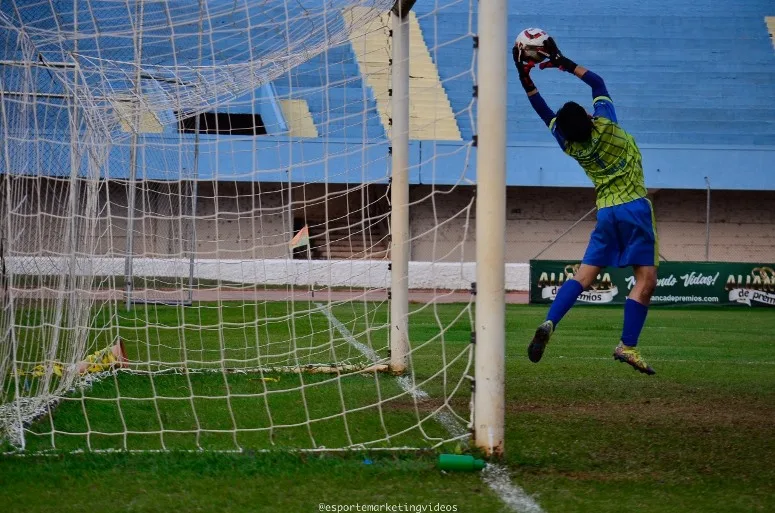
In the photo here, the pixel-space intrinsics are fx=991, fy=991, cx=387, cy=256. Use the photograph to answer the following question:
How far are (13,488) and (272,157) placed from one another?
1885 cm

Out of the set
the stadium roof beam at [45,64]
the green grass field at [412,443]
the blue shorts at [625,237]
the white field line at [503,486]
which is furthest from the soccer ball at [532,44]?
the stadium roof beam at [45,64]

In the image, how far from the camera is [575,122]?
5734 mm

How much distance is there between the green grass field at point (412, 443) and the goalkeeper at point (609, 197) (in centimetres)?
70

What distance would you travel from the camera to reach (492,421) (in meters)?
4.61

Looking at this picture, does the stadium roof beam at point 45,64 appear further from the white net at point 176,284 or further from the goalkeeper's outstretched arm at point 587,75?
the goalkeeper's outstretched arm at point 587,75

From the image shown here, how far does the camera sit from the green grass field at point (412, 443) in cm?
391

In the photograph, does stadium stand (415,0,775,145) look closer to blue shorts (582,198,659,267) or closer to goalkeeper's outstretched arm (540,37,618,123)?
goalkeeper's outstretched arm (540,37,618,123)

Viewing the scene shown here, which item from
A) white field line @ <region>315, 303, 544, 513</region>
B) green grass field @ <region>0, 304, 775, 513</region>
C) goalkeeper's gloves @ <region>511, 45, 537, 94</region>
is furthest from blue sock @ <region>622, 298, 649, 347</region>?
goalkeeper's gloves @ <region>511, 45, 537, 94</region>

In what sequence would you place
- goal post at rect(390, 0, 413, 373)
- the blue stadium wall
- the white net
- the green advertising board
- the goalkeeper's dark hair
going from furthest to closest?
the blue stadium wall
the green advertising board
goal post at rect(390, 0, 413, 373)
the goalkeeper's dark hair
the white net

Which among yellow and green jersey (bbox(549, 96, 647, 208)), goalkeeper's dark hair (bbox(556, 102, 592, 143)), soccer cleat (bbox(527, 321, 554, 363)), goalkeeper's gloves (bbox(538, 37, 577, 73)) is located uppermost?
goalkeeper's gloves (bbox(538, 37, 577, 73))

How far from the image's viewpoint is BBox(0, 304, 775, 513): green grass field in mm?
3914

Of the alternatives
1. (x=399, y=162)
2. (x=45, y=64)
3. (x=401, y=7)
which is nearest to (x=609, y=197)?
(x=399, y=162)

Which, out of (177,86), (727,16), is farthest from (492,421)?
(727,16)

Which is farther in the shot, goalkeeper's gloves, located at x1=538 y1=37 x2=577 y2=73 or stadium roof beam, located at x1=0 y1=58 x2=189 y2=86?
goalkeeper's gloves, located at x1=538 y1=37 x2=577 y2=73
